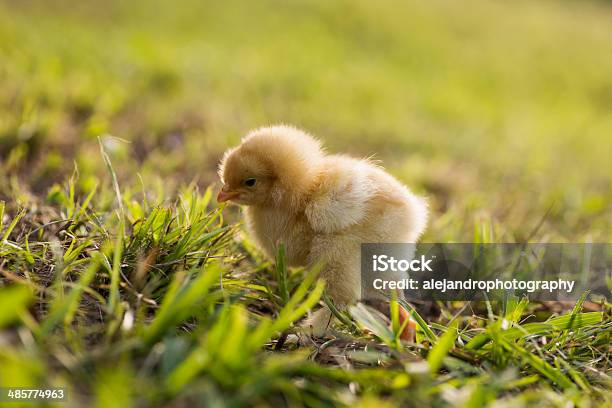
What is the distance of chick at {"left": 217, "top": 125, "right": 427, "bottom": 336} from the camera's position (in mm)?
2447

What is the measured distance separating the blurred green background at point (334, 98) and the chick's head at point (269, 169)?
883 millimetres

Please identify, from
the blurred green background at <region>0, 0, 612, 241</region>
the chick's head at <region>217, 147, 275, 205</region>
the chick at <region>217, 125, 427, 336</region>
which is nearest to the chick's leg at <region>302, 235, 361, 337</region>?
the chick at <region>217, 125, 427, 336</region>

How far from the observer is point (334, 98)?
728 centimetres

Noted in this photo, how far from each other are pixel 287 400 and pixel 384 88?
713cm

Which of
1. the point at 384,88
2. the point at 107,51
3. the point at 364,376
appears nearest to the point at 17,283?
the point at 364,376

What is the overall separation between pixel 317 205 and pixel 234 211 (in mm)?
1070

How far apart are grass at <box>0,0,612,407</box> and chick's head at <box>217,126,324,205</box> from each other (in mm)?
193

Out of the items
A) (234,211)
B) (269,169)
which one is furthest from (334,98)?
(269,169)

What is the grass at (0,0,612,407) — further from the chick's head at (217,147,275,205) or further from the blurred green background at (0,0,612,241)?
the chick's head at (217,147,275,205)

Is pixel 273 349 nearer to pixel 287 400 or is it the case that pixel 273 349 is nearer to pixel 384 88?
pixel 287 400

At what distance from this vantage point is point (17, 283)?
6.41 feet

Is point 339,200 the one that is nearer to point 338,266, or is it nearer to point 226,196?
point 338,266

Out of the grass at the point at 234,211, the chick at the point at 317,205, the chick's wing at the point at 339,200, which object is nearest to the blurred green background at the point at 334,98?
the grass at the point at 234,211

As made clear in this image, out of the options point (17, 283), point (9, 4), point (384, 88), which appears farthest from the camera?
point (9, 4)
